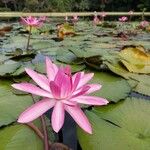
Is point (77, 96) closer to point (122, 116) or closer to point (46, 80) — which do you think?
point (46, 80)

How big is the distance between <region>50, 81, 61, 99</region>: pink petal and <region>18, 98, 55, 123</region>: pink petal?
25 millimetres

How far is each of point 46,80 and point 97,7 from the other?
17.6 metres

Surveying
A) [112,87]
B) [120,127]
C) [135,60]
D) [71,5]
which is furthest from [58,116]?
[71,5]

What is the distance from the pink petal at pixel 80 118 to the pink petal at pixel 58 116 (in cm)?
2

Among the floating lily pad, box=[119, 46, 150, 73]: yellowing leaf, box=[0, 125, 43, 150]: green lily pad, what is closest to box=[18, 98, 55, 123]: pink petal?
box=[0, 125, 43, 150]: green lily pad

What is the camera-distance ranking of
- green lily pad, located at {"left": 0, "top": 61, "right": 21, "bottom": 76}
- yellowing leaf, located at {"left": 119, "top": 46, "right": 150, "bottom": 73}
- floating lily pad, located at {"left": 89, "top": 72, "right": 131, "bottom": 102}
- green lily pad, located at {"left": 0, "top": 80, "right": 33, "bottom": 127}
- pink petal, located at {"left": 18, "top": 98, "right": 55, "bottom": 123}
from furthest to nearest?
yellowing leaf, located at {"left": 119, "top": 46, "right": 150, "bottom": 73}
green lily pad, located at {"left": 0, "top": 61, "right": 21, "bottom": 76}
floating lily pad, located at {"left": 89, "top": 72, "right": 131, "bottom": 102}
green lily pad, located at {"left": 0, "top": 80, "right": 33, "bottom": 127}
pink petal, located at {"left": 18, "top": 98, "right": 55, "bottom": 123}

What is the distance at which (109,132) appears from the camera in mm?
979

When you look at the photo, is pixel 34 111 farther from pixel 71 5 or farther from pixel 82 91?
pixel 71 5

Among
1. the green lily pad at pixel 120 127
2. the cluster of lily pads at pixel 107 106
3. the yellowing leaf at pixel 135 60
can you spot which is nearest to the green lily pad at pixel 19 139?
the cluster of lily pads at pixel 107 106

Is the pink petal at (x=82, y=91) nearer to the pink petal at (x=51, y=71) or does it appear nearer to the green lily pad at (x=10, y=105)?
the pink petal at (x=51, y=71)

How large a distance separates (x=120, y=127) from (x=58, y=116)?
33 cm

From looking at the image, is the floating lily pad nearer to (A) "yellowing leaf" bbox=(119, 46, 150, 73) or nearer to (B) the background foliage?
(A) "yellowing leaf" bbox=(119, 46, 150, 73)

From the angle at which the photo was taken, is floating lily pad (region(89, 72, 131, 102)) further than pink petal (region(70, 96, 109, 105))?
Yes

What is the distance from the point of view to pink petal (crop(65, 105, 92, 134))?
0.73 meters
